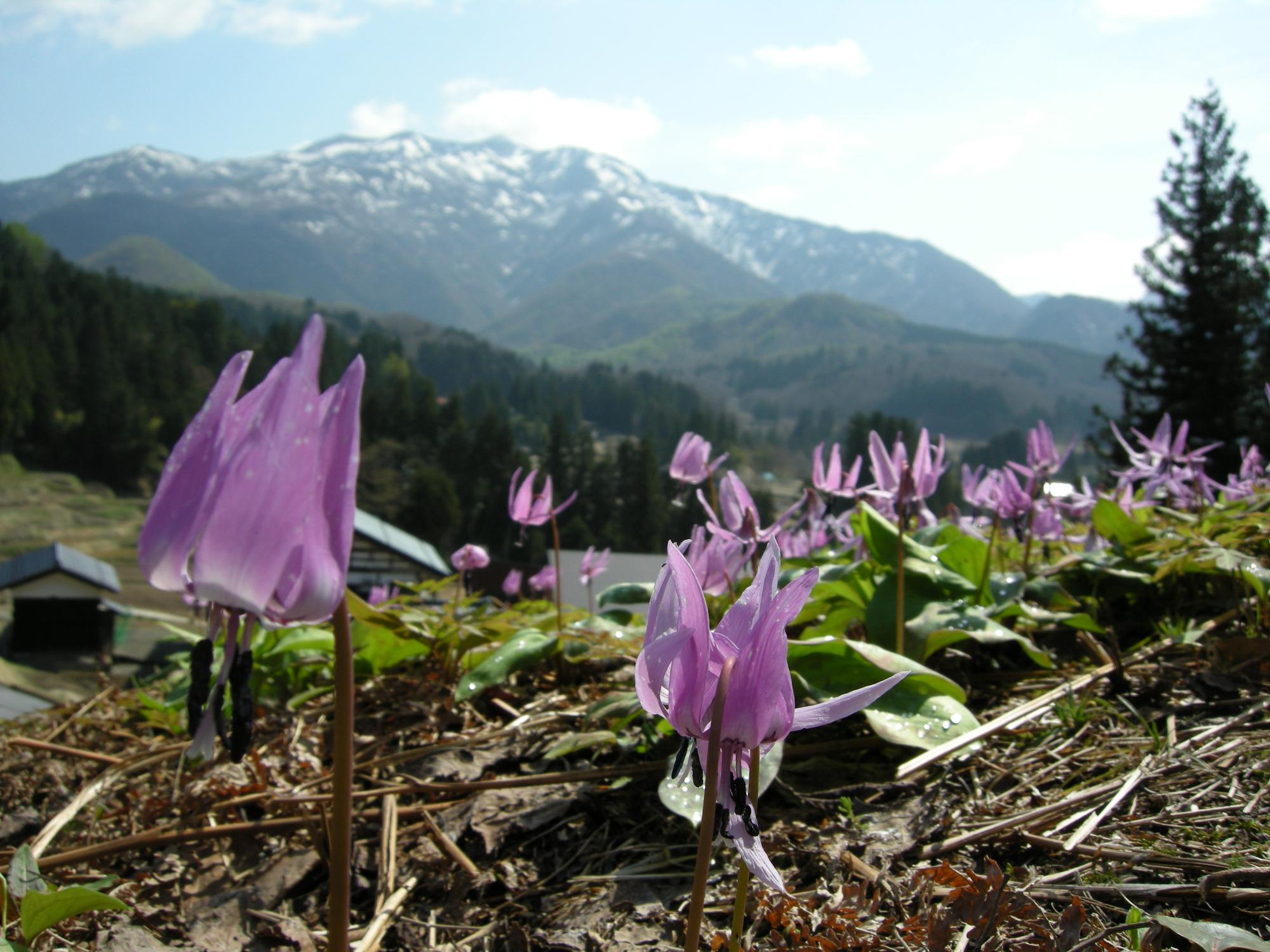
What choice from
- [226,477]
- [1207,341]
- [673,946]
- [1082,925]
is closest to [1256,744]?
[1082,925]

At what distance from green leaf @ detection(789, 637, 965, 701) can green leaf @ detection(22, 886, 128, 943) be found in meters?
1.20

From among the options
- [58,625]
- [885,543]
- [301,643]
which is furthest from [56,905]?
[58,625]

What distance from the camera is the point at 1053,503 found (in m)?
3.70

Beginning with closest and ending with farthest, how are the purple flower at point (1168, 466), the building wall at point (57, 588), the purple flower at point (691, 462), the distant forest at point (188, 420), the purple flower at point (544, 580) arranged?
1. the purple flower at point (691, 462)
2. the purple flower at point (1168, 466)
3. the purple flower at point (544, 580)
4. the building wall at point (57, 588)
5. the distant forest at point (188, 420)

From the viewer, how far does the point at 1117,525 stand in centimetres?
272

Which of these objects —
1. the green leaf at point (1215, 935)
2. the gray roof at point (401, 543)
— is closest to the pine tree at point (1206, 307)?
the gray roof at point (401, 543)

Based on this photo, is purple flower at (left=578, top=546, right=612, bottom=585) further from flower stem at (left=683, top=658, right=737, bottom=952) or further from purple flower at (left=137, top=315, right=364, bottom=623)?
purple flower at (left=137, top=315, right=364, bottom=623)

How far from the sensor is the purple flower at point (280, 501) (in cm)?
80

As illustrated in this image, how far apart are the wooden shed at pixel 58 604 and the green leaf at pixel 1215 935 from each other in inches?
1312

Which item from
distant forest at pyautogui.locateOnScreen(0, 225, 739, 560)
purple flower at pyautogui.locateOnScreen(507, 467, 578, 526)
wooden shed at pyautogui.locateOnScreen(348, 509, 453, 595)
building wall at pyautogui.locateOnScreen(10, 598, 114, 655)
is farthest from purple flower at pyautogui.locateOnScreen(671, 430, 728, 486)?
distant forest at pyautogui.locateOnScreen(0, 225, 739, 560)

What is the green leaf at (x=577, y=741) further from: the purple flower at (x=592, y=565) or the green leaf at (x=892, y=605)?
the purple flower at (x=592, y=565)

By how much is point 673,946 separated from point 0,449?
97811 mm

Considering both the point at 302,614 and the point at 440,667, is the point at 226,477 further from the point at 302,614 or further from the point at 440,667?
the point at 440,667

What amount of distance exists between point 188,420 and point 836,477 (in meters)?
82.5
